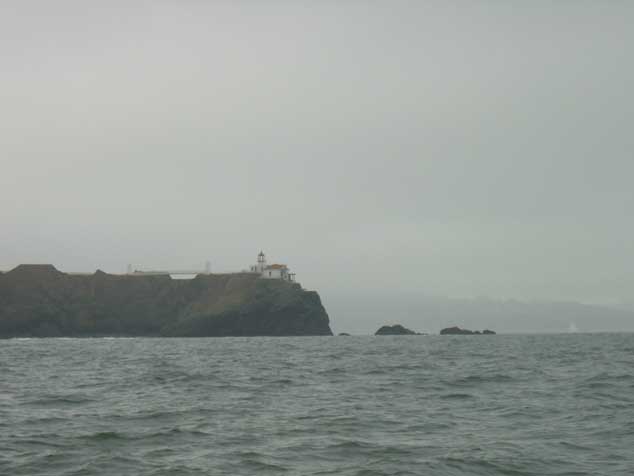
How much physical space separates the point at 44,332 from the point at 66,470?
17502 centimetres

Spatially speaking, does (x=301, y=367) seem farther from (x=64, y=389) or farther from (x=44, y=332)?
(x=44, y=332)

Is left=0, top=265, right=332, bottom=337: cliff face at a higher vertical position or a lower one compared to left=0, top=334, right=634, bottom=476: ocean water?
higher

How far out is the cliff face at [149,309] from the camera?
180m

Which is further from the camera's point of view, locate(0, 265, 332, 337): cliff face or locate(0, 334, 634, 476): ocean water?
locate(0, 265, 332, 337): cliff face

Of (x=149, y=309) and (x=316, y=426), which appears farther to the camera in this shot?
(x=149, y=309)

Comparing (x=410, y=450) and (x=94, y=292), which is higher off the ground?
(x=94, y=292)

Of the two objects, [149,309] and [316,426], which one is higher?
[149,309]

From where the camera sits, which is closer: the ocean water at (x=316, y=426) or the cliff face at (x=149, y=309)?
the ocean water at (x=316, y=426)

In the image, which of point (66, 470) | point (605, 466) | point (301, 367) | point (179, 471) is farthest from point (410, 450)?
point (301, 367)

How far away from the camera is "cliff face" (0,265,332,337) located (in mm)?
180125

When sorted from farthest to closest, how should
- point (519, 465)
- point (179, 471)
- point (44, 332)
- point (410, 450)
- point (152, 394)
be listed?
1. point (44, 332)
2. point (152, 394)
3. point (410, 450)
4. point (519, 465)
5. point (179, 471)

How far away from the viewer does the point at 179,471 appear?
48.6 ft

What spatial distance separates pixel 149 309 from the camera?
195 metres

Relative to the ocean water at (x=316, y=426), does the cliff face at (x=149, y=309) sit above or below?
above
